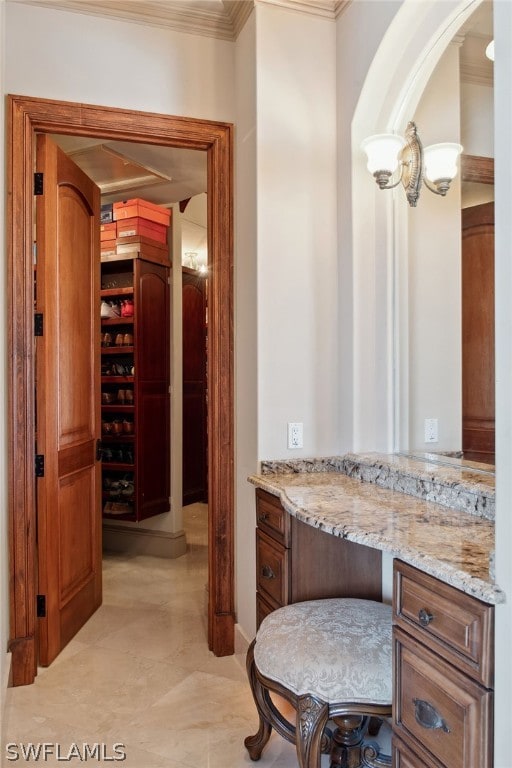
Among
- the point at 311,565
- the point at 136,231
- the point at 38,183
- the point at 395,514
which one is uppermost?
the point at 136,231

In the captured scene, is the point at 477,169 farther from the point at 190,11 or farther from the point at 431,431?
the point at 190,11

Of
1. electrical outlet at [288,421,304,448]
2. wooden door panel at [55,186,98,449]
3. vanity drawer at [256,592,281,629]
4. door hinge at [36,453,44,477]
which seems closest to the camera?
vanity drawer at [256,592,281,629]

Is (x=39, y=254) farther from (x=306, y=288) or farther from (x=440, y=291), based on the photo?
(x=440, y=291)

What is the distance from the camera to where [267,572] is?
2191 mm

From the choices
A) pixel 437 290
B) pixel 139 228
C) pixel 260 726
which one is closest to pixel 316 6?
pixel 437 290

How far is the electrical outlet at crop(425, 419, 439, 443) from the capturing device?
2121mm

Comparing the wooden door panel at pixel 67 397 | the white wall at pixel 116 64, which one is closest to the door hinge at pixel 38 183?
the wooden door panel at pixel 67 397

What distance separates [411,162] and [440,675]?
1.77 meters

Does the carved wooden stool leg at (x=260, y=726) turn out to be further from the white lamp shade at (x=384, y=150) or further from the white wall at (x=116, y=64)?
the white wall at (x=116, y=64)

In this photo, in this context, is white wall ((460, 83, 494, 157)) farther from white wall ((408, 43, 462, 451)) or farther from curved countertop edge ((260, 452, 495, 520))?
curved countertop edge ((260, 452, 495, 520))

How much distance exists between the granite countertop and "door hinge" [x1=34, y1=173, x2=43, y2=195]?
1.65 m

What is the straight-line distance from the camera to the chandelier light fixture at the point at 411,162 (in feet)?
6.57

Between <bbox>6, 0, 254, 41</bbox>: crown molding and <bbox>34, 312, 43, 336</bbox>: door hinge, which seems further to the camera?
<bbox>34, 312, 43, 336</bbox>: door hinge

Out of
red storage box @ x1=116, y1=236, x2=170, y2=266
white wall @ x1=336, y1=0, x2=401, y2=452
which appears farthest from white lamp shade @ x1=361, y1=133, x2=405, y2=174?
red storage box @ x1=116, y1=236, x2=170, y2=266
